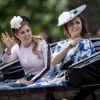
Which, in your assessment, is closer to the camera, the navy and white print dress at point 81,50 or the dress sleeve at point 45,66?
the navy and white print dress at point 81,50

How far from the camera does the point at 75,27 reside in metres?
7.66

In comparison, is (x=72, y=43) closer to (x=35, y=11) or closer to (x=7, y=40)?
(x=7, y=40)

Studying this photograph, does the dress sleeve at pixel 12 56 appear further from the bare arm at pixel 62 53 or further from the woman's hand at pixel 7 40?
the bare arm at pixel 62 53

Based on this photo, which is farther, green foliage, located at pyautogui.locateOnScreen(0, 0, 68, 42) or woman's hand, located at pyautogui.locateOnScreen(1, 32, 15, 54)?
green foliage, located at pyautogui.locateOnScreen(0, 0, 68, 42)

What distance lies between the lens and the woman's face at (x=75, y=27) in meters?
7.65

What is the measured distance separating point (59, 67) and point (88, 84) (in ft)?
2.12

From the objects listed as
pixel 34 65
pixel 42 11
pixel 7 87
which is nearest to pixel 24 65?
pixel 34 65

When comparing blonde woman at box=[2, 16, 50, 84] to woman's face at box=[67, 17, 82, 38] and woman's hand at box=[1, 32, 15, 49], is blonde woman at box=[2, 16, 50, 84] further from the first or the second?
woman's face at box=[67, 17, 82, 38]

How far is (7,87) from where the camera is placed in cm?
730

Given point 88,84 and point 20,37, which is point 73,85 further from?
point 20,37

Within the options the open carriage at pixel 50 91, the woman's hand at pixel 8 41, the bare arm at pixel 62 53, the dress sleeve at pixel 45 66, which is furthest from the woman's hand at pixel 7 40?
the open carriage at pixel 50 91

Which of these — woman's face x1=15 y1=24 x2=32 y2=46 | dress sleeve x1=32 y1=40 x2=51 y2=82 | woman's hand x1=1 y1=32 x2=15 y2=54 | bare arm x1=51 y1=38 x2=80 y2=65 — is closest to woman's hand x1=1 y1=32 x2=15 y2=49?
woman's hand x1=1 y1=32 x2=15 y2=54

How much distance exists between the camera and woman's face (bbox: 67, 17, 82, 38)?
7.65 metres

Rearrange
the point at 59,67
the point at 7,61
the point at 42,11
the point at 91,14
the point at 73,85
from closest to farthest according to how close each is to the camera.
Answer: the point at 73,85, the point at 59,67, the point at 7,61, the point at 42,11, the point at 91,14
